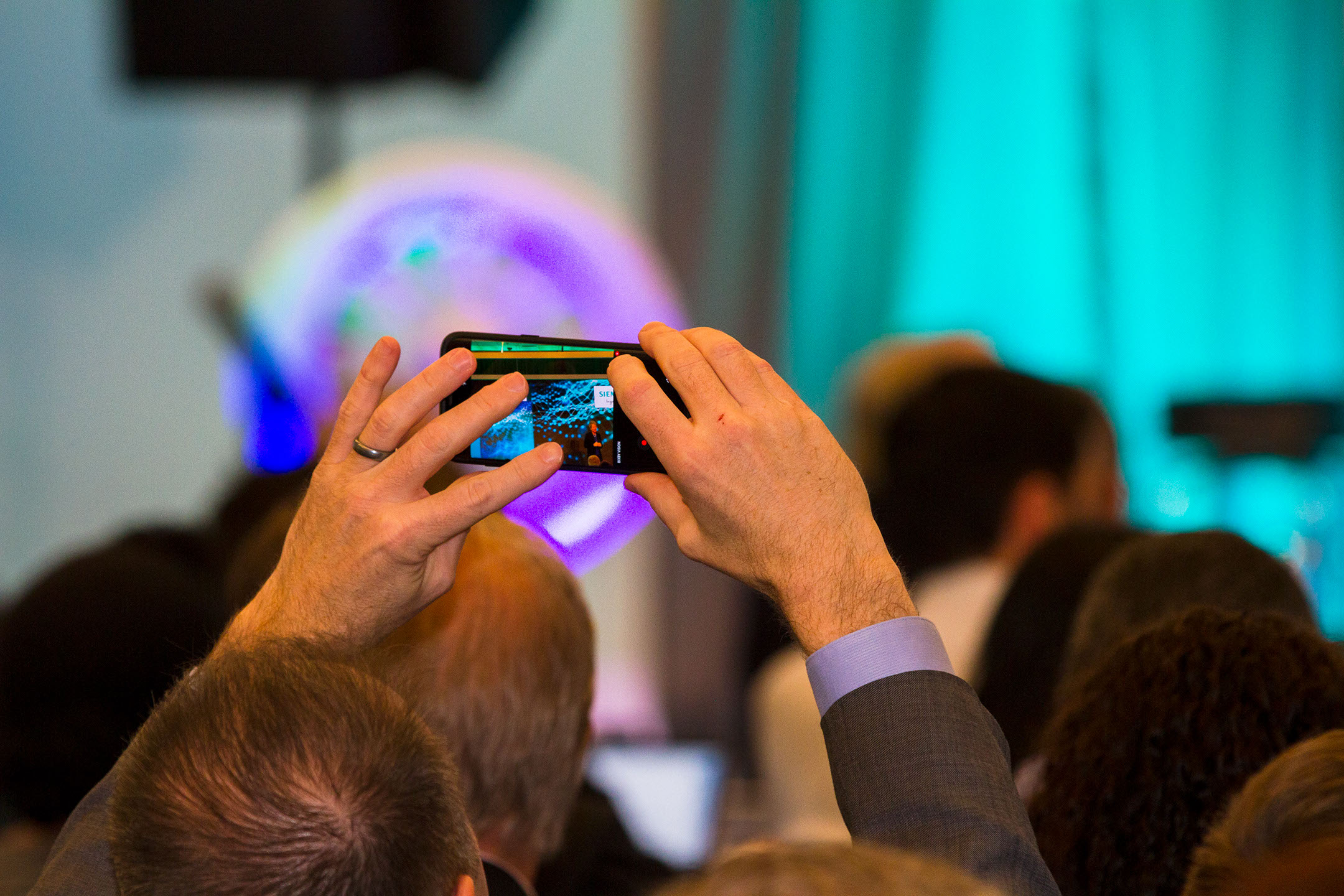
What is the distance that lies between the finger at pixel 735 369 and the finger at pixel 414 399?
0.16 metres

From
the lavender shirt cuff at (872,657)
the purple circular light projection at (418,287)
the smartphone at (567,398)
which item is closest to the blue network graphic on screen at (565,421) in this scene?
the smartphone at (567,398)

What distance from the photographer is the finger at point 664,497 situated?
788 millimetres

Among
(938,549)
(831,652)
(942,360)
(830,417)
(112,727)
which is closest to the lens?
(831,652)

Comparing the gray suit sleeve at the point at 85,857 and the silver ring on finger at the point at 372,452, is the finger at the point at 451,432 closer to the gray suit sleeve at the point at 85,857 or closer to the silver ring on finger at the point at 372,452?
the silver ring on finger at the point at 372,452

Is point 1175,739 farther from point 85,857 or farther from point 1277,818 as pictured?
point 85,857

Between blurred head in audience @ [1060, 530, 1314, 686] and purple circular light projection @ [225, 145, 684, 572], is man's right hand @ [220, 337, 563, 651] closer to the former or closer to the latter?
blurred head in audience @ [1060, 530, 1314, 686]

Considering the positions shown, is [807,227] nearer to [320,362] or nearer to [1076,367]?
[1076,367]

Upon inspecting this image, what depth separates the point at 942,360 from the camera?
2637 millimetres

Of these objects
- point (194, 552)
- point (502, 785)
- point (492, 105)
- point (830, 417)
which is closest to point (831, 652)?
point (502, 785)

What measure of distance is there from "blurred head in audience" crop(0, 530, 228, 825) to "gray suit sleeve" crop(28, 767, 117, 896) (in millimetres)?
395

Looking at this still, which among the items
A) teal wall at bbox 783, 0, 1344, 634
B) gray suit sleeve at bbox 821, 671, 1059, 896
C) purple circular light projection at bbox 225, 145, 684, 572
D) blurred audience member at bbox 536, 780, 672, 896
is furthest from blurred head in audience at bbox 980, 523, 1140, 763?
teal wall at bbox 783, 0, 1344, 634

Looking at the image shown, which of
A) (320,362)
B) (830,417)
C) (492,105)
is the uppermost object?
(492,105)

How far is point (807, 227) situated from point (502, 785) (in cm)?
283

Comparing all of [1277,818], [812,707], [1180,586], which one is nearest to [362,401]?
[1277,818]
